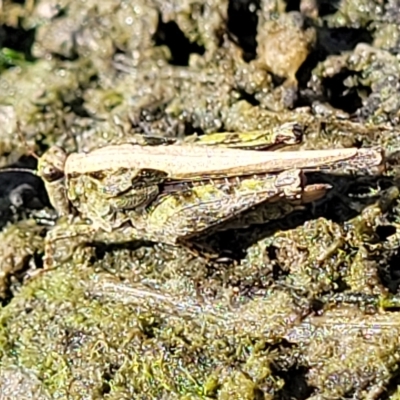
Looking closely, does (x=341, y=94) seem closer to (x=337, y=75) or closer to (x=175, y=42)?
(x=337, y=75)

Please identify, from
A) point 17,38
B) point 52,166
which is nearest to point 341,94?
point 52,166

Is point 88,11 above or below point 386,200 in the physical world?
above

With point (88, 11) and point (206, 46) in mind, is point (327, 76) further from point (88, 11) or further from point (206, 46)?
point (88, 11)

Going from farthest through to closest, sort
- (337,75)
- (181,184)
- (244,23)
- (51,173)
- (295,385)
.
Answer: (244,23)
(337,75)
(51,173)
(181,184)
(295,385)

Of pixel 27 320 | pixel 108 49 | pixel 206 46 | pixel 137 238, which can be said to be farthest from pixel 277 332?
pixel 108 49

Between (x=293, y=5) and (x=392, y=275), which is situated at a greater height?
(x=293, y=5)
